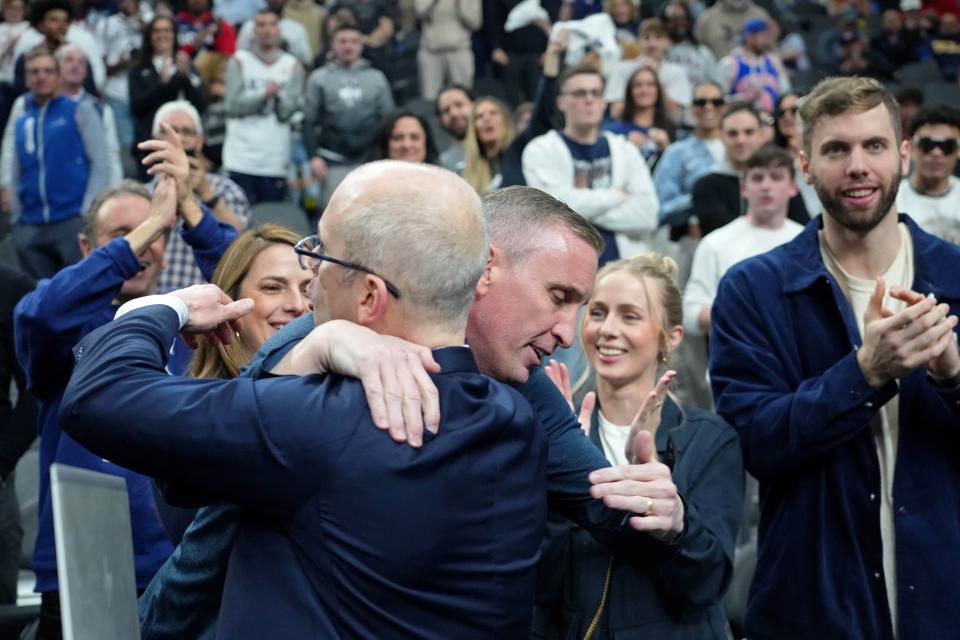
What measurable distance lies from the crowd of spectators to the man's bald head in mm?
1077

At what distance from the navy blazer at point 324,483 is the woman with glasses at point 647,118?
7655mm

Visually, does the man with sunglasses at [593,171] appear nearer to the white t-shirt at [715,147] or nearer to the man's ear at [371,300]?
the white t-shirt at [715,147]

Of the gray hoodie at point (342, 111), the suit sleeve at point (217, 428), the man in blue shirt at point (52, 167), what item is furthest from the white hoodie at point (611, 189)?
the suit sleeve at point (217, 428)

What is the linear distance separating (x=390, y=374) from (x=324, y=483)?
0.18 m

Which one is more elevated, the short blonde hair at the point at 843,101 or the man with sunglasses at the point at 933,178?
the short blonde hair at the point at 843,101

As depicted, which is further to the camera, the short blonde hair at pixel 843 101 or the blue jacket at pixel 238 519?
the short blonde hair at pixel 843 101

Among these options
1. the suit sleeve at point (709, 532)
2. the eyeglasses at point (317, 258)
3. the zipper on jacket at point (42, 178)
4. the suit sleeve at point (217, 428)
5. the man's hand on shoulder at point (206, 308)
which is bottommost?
the zipper on jacket at point (42, 178)

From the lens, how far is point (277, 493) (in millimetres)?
2004

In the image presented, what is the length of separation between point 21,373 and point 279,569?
9.20 feet

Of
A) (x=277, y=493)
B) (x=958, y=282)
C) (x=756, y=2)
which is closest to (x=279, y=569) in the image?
(x=277, y=493)

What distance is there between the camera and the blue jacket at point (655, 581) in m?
3.18

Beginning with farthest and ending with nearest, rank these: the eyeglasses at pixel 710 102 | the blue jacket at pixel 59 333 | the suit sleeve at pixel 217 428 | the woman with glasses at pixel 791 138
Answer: the eyeglasses at pixel 710 102 → the woman with glasses at pixel 791 138 → the blue jacket at pixel 59 333 → the suit sleeve at pixel 217 428

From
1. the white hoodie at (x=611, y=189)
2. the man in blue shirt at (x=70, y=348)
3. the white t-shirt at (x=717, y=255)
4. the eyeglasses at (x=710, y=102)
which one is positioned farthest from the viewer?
the eyeglasses at (x=710, y=102)

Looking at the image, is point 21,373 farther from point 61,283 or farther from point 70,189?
point 70,189
